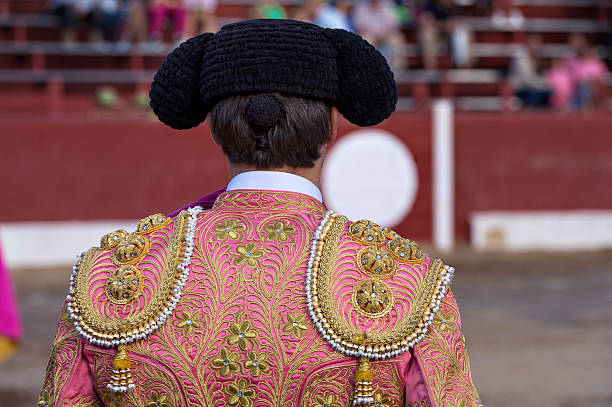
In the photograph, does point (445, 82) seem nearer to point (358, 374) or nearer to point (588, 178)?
point (588, 178)

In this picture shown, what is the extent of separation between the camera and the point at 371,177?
9125 millimetres

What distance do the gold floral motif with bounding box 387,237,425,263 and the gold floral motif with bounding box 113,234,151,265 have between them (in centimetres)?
31

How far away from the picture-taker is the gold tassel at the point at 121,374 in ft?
3.91

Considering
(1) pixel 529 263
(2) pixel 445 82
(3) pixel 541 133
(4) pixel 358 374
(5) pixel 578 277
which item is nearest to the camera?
(4) pixel 358 374

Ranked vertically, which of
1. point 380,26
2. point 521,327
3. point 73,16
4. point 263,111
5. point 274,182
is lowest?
point 521,327

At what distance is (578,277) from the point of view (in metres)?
8.21

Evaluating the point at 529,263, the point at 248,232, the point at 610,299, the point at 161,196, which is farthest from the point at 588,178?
the point at 248,232

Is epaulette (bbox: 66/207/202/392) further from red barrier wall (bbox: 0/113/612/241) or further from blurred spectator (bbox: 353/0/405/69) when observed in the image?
blurred spectator (bbox: 353/0/405/69)

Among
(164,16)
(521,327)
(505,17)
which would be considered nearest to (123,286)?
(521,327)

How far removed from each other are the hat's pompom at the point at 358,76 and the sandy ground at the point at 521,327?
3.57 meters

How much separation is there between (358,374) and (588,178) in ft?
29.3

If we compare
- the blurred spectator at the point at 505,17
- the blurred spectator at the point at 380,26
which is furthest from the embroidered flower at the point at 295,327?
the blurred spectator at the point at 505,17

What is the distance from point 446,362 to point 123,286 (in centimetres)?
41

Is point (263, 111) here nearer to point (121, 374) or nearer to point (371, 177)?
point (121, 374)
